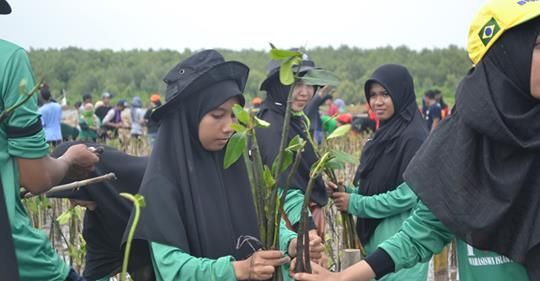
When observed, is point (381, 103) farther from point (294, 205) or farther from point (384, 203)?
point (294, 205)

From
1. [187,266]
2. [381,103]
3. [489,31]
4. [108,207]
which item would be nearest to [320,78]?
[489,31]

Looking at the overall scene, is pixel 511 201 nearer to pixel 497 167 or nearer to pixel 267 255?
pixel 497 167

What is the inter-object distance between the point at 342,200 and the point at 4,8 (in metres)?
1.96

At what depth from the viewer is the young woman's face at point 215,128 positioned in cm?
242

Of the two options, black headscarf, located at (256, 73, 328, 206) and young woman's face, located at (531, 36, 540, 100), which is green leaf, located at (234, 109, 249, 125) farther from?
black headscarf, located at (256, 73, 328, 206)

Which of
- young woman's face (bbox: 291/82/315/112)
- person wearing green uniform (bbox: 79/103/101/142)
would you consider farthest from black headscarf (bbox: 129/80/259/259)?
person wearing green uniform (bbox: 79/103/101/142)

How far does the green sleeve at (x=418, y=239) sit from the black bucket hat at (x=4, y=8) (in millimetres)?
1186

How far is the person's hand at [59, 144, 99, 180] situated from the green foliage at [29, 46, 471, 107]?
29.3 metres

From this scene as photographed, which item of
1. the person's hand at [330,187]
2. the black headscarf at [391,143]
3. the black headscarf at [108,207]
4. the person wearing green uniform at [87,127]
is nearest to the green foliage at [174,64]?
the person wearing green uniform at [87,127]

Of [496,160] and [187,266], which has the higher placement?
[496,160]

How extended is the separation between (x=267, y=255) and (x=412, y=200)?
163 cm

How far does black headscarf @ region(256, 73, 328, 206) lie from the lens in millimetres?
3744

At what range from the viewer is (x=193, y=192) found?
2352 mm

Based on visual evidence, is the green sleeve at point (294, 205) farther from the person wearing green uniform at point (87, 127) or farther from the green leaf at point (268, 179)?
the person wearing green uniform at point (87, 127)
